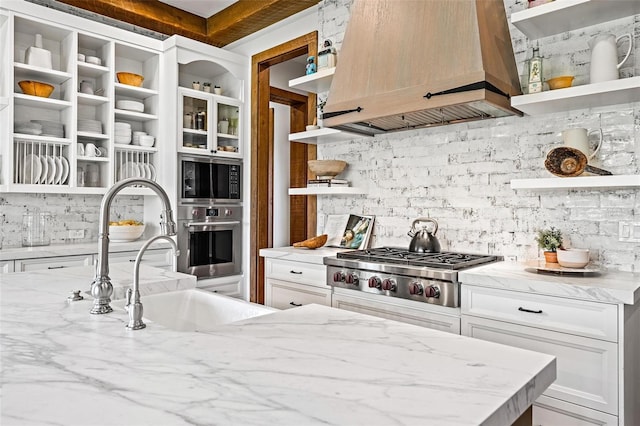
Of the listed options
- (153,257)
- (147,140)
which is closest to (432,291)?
(153,257)

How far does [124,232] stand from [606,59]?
3.49 metres

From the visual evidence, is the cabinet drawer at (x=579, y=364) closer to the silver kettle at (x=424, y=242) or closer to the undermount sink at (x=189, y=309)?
the silver kettle at (x=424, y=242)

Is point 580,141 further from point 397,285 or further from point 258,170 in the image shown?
point 258,170

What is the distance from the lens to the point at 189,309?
182cm

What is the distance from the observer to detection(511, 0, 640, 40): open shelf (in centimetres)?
214

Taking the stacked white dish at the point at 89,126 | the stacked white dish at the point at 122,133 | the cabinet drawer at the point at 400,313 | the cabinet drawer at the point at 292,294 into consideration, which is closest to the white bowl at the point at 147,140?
the stacked white dish at the point at 122,133

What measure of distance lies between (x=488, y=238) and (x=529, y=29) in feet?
3.96

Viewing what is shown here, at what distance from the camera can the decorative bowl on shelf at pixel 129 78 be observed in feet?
12.7

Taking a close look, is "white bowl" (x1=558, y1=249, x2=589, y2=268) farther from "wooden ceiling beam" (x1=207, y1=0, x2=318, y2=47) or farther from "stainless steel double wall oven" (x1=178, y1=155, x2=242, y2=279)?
"stainless steel double wall oven" (x1=178, y1=155, x2=242, y2=279)

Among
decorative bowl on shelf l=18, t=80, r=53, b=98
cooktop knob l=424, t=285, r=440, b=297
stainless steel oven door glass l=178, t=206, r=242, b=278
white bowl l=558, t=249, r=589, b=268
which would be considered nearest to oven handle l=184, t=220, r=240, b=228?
stainless steel oven door glass l=178, t=206, r=242, b=278

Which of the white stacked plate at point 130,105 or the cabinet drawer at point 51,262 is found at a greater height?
the white stacked plate at point 130,105

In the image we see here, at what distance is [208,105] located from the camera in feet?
13.9

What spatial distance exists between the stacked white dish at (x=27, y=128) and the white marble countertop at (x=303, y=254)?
6.40ft

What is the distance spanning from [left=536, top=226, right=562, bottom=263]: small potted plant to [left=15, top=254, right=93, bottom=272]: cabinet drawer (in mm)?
3112
